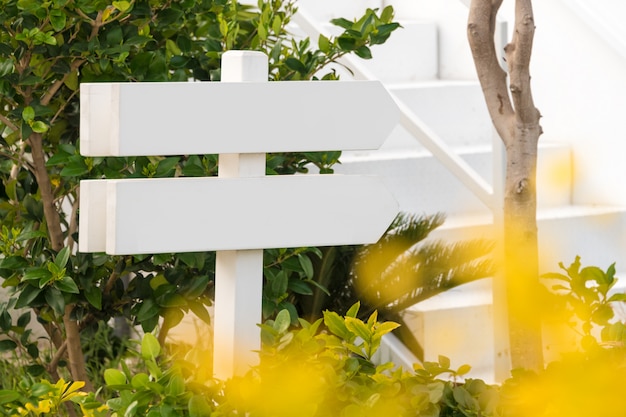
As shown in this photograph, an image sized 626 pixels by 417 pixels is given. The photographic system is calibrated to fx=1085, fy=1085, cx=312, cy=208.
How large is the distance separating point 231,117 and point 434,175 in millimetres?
2755

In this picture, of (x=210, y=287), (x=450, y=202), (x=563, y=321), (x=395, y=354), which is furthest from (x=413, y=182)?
(x=563, y=321)

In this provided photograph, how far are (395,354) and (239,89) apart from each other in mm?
2224

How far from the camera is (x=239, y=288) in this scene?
1515mm

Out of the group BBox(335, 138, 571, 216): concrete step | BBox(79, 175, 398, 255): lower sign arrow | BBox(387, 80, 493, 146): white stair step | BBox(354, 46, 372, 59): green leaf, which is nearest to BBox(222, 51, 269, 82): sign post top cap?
BBox(79, 175, 398, 255): lower sign arrow

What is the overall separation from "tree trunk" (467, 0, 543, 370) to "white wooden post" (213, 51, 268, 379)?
3.98 feet

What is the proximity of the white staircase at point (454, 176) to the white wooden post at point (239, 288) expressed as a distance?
2.06 metres

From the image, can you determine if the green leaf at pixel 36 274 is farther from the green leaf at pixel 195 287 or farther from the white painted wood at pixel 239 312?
the white painted wood at pixel 239 312

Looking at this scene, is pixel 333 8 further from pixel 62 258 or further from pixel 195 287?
pixel 62 258

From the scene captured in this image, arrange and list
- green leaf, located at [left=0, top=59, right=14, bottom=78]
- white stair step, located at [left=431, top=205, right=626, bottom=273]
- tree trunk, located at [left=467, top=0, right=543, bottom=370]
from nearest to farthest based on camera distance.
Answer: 1. green leaf, located at [left=0, top=59, right=14, bottom=78]
2. tree trunk, located at [left=467, top=0, right=543, bottom=370]
3. white stair step, located at [left=431, top=205, right=626, bottom=273]

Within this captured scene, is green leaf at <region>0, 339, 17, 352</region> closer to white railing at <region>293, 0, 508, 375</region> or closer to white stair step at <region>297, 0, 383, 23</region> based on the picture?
white railing at <region>293, 0, 508, 375</region>

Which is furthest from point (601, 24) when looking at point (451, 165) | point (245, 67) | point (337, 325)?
point (337, 325)

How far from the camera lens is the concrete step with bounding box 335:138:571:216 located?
4004 mm

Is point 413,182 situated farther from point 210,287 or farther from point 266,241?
point 266,241

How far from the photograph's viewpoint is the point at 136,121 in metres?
1.41
